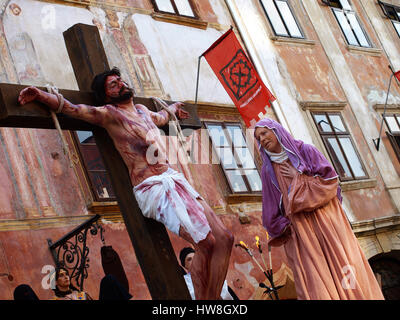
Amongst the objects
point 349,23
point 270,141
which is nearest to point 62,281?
point 270,141

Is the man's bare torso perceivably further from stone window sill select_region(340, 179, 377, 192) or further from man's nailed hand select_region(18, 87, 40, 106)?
stone window sill select_region(340, 179, 377, 192)

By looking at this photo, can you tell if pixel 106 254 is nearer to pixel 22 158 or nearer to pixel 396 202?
pixel 22 158

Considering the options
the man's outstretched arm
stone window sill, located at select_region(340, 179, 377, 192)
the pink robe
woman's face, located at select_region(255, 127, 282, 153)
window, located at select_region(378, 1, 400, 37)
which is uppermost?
window, located at select_region(378, 1, 400, 37)

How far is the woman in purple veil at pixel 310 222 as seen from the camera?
503 cm

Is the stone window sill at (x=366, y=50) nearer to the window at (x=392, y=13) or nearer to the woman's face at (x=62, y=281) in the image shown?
the window at (x=392, y=13)

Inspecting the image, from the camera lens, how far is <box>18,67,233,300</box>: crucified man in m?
4.40

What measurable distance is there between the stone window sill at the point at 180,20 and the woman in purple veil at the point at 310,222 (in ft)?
19.8

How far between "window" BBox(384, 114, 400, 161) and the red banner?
5.64 meters

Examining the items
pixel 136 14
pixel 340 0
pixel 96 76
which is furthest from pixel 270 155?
pixel 340 0

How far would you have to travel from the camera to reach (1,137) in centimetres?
802

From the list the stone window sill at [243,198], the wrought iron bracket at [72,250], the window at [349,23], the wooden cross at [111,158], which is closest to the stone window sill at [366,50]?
the window at [349,23]

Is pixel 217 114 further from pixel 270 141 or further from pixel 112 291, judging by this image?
pixel 112 291

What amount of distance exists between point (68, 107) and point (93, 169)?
4.15 m

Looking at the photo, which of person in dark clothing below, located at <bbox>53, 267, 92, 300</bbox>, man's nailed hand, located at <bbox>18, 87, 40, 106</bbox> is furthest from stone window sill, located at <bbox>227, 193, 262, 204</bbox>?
man's nailed hand, located at <bbox>18, 87, 40, 106</bbox>
